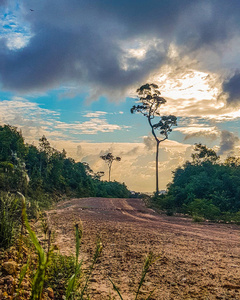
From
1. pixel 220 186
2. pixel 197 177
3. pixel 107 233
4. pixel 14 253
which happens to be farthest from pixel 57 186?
pixel 14 253

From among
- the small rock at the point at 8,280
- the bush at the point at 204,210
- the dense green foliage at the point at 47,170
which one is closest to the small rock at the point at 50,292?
the small rock at the point at 8,280

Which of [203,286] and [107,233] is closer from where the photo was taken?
[203,286]

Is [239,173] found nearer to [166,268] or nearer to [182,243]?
[182,243]

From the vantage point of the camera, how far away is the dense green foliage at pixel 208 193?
15.5m

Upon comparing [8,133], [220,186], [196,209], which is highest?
[8,133]

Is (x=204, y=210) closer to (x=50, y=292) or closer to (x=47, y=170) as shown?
(x=50, y=292)

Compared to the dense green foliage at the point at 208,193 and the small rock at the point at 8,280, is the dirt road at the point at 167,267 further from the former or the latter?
the dense green foliage at the point at 208,193

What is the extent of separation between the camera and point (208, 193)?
1927 cm

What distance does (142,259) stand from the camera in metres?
4.47

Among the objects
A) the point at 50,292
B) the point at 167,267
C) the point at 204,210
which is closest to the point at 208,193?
the point at 204,210

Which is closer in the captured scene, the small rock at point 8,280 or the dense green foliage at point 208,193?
the small rock at point 8,280

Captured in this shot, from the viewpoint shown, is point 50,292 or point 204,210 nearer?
point 50,292

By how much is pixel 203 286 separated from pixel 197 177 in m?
18.4

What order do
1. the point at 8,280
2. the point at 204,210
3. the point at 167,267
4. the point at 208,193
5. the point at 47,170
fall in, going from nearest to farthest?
the point at 8,280
the point at 167,267
the point at 204,210
the point at 208,193
the point at 47,170
